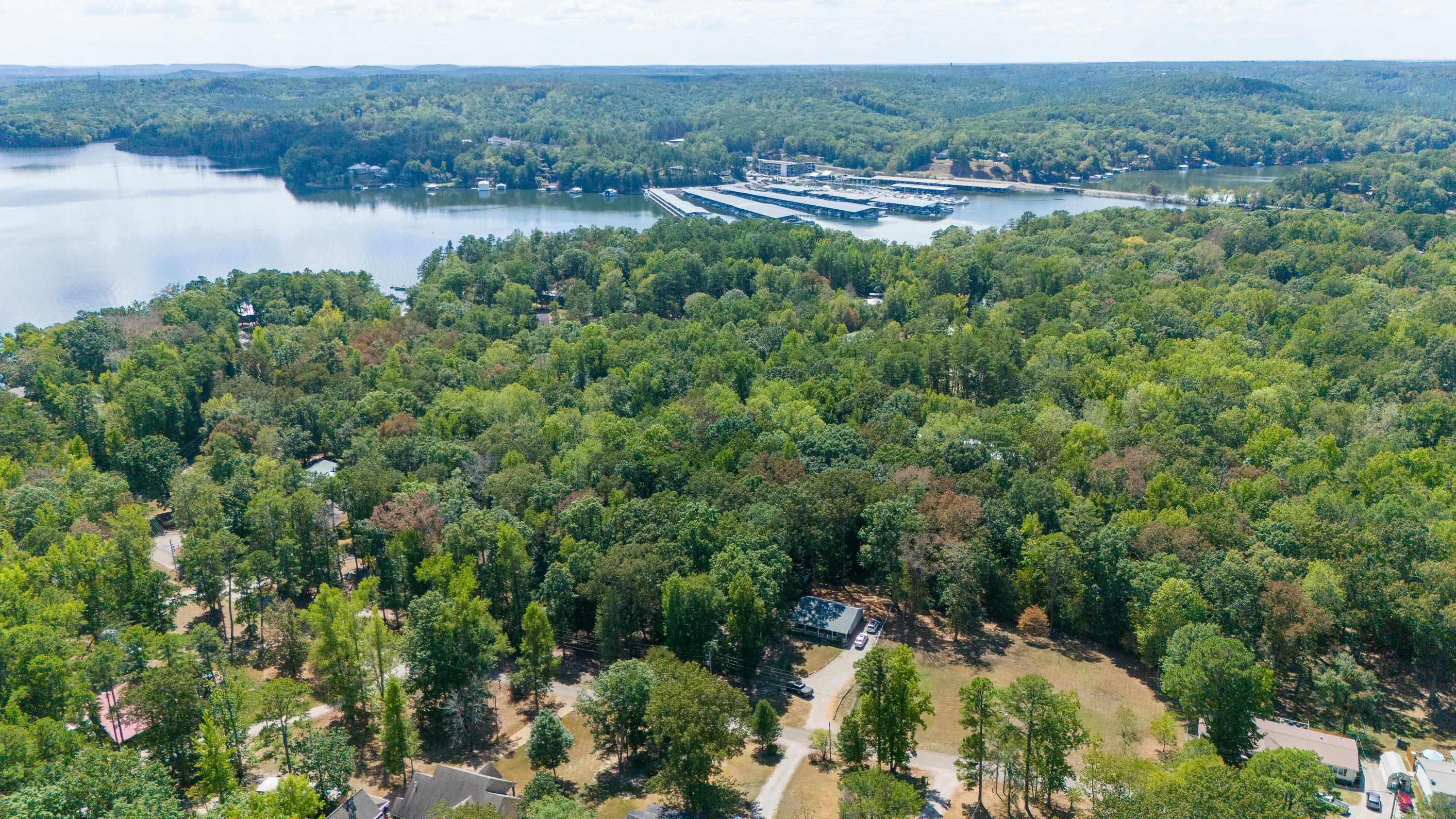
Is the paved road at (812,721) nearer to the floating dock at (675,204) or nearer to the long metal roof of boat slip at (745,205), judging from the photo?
the floating dock at (675,204)

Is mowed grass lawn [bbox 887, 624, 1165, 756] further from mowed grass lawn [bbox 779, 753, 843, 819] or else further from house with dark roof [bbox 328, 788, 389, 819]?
house with dark roof [bbox 328, 788, 389, 819]

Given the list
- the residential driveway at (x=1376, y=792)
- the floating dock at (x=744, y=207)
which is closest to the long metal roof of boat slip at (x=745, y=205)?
the floating dock at (x=744, y=207)

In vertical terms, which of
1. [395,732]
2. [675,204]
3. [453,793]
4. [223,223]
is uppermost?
[675,204]

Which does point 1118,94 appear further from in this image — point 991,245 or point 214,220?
point 214,220

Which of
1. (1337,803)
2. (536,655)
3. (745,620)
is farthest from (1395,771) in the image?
(536,655)

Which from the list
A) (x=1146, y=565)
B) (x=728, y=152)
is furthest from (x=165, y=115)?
(x=1146, y=565)

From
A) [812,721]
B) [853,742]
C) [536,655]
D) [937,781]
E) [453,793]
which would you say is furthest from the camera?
[536,655]

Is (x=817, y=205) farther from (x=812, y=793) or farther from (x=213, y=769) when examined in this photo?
(x=213, y=769)
